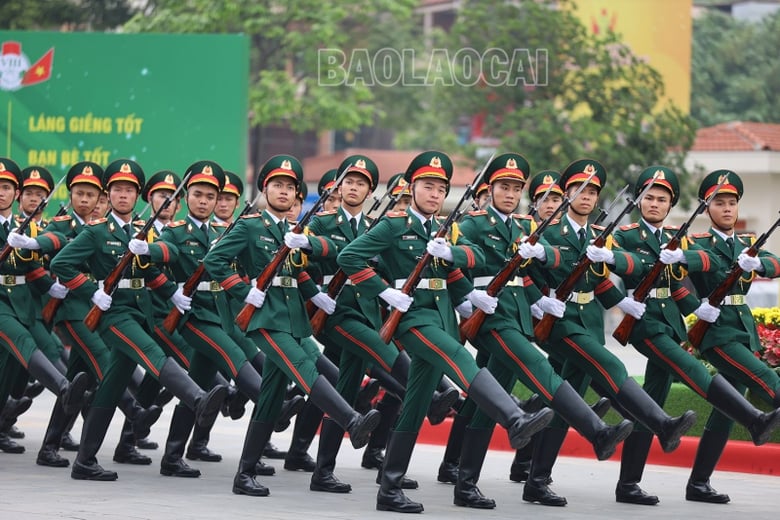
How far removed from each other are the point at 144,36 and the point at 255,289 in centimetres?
1037

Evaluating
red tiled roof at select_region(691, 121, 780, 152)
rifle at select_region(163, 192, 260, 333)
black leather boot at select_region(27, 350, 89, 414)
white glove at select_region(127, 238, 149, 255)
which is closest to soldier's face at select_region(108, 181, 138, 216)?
white glove at select_region(127, 238, 149, 255)

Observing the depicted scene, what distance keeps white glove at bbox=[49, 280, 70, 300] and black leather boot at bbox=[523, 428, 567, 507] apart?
310 centimetres

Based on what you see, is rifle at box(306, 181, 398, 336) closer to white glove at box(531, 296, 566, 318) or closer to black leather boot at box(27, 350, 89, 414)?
white glove at box(531, 296, 566, 318)

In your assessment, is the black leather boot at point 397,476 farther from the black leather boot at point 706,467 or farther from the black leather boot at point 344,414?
the black leather boot at point 706,467

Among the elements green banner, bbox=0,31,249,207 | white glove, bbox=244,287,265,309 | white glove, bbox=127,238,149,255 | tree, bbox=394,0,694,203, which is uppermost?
tree, bbox=394,0,694,203

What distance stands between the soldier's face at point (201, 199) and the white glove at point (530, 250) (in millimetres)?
2253

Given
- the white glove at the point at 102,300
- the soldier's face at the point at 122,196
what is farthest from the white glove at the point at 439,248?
the soldier's face at the point at 122,196

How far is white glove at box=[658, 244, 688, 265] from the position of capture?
9281 mm

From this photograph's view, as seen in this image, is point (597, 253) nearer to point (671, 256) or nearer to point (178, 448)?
point (671, 256)

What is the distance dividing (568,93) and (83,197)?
18.8 m

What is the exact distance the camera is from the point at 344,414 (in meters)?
8.70

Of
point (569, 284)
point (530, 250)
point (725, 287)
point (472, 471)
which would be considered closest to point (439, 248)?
point (530, 250)

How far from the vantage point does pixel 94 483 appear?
9508 millimetres

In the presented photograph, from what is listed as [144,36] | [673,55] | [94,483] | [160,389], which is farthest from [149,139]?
[673,55]
